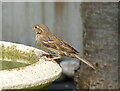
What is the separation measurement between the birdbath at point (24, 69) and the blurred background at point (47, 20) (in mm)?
2892

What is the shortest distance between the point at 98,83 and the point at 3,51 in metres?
1.39

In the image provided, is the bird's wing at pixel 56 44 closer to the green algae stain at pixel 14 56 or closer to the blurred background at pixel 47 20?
the green algae stain at pixel 14 56

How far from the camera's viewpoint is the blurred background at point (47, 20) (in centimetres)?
588

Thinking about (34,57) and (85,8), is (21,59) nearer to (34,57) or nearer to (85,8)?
(34,57)

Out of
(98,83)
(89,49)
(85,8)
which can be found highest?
(85,8)

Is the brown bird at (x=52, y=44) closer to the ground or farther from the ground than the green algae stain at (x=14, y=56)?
farther from the ground

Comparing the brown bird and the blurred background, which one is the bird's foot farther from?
the blurred background

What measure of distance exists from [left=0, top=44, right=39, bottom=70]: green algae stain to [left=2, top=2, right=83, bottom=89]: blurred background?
288 cm

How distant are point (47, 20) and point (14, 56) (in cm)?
299

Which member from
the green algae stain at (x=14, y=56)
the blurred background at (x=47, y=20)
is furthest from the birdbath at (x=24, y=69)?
the blurred background at (x=47, y=20)

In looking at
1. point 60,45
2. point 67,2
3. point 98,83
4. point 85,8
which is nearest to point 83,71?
point 98,83

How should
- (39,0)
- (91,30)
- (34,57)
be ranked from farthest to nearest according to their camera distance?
(39,0), (91,30), (34,57)

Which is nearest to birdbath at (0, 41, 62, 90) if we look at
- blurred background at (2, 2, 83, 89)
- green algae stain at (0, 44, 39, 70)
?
green algae stain at (0, 44, 39, 70)

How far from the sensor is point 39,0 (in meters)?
5.88
